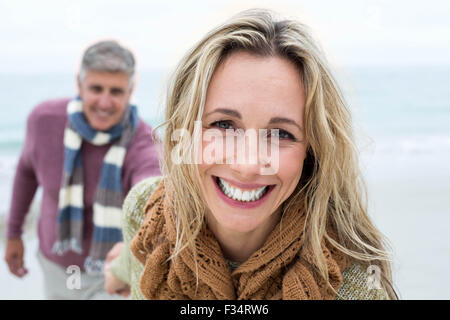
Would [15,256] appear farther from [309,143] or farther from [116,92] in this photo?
[309,143]

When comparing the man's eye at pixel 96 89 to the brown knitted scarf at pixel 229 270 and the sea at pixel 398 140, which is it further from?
the brown knitted scarf at pixel 229 270

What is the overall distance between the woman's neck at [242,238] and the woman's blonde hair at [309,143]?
0.07 meters

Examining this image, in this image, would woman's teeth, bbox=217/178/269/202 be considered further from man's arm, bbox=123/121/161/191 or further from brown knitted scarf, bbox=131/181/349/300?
man's arm, bbox=123/121/161/191

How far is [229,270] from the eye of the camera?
1.81 meters

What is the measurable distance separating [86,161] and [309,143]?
201 cm

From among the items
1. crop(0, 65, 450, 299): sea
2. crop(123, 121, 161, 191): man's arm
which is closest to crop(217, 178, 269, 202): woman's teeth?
crop(0, 65, 450, 299): sea

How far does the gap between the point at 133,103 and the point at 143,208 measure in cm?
161

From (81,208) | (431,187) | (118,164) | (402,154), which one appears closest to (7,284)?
(81,208)

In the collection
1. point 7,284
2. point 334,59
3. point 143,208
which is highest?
point 334,59

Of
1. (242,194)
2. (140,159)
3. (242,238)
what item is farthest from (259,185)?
(140,159)

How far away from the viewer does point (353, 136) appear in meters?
1.78

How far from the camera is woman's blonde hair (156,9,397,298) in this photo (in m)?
1.62

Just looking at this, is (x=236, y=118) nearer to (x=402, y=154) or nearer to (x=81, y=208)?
(x=81, y=208)
